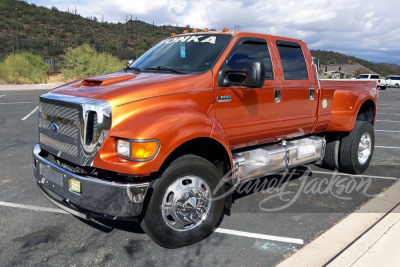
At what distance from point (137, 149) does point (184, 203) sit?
31.1 inches

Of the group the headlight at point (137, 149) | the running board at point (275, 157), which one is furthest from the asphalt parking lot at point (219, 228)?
the headlight at point (137, 149)

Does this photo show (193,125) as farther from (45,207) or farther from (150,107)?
(45,207)

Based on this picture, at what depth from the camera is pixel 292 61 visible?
4.89 meters

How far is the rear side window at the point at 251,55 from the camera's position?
405 centimetres

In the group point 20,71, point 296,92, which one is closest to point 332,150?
point 296,92

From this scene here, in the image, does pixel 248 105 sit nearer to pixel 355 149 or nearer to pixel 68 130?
pixel 68 130

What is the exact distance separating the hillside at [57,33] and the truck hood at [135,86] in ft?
140

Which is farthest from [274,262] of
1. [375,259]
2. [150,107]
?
[150,107]

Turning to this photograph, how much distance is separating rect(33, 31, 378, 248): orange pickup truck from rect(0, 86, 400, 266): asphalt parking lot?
1.04 ft

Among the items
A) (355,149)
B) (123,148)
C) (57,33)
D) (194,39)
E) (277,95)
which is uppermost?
(57,33)

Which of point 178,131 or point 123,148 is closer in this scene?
point 123,148

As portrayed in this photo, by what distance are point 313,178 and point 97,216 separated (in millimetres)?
3872

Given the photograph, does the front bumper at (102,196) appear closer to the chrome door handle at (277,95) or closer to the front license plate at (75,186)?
the front license plate at (75,186)

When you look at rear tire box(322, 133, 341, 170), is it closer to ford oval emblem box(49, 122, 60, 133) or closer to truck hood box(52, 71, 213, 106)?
truck hood box(52, 71, 213, 106)
